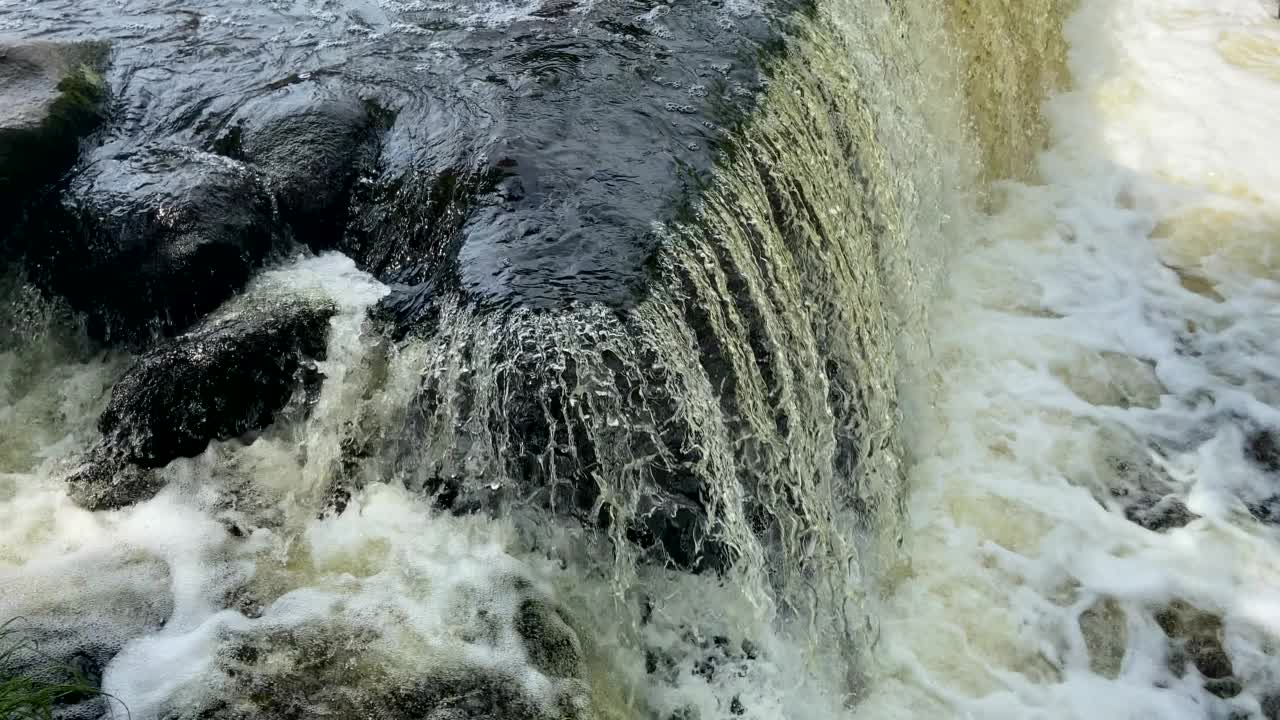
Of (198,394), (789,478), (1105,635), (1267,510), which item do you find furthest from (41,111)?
(1267,510)

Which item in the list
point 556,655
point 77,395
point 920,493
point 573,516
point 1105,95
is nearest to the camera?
point 556,655

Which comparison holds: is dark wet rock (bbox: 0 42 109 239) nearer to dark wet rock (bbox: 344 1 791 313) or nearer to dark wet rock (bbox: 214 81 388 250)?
dark wet rock (bbox: 214 81 388 250)

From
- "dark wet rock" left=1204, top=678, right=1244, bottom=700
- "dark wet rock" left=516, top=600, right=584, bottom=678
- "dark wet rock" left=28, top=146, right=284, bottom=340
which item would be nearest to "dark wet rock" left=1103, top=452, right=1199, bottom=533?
"dark wet rock" left=1204, top=678, right=1244, bottom=700

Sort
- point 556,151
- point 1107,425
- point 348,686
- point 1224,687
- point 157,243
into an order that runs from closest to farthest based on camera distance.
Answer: point 348,686, point 1224,687, point 157,243, point 556,151, point 1107,425

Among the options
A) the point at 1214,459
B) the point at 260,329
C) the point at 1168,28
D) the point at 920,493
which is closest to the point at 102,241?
the point at 260,329

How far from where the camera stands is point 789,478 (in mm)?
3865

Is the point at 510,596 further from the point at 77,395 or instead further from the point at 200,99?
the point at 200,99

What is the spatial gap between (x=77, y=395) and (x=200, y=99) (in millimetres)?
1684

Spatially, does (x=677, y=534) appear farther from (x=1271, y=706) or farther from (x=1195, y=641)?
(x=1271, y=706)

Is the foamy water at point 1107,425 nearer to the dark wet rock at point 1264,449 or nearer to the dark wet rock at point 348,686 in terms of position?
the dark wet rock at point 1264,449

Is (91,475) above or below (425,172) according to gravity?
below

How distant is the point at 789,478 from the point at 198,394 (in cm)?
234

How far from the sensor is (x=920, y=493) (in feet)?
15.6

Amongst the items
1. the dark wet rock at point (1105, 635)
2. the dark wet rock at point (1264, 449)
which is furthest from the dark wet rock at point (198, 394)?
the dark wet rock at point (1264, 449)
